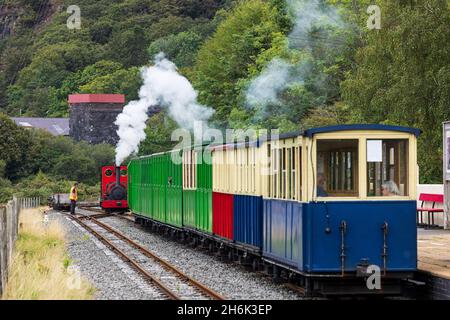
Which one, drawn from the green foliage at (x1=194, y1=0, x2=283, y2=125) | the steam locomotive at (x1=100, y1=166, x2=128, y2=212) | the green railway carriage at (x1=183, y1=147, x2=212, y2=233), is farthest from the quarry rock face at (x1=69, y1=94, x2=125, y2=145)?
the green railway carriage at (x1=183, y1=147, x2=212, y2=233)

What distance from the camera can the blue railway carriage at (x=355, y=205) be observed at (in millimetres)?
17156

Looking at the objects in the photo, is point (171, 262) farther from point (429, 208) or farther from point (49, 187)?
point (49, 187)

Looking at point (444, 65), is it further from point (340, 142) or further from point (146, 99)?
point (340, 142)

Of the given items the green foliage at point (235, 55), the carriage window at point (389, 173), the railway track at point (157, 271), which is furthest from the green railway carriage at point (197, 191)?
the green foliage at point (235, 55)

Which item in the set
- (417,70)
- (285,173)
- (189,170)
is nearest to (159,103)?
(417,70)

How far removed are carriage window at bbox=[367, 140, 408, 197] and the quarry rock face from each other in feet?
340

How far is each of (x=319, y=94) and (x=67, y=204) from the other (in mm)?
13945

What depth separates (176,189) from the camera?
31359 mm

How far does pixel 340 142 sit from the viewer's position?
17.4 m

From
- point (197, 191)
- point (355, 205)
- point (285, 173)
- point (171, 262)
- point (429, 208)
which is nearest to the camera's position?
point (355, 205)

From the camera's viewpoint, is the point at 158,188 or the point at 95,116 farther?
the point at 95,116

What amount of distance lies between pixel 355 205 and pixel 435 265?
245 cm

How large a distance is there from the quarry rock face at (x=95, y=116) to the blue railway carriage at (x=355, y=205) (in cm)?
10344

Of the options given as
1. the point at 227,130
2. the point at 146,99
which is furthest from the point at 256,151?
the point at 227,130
